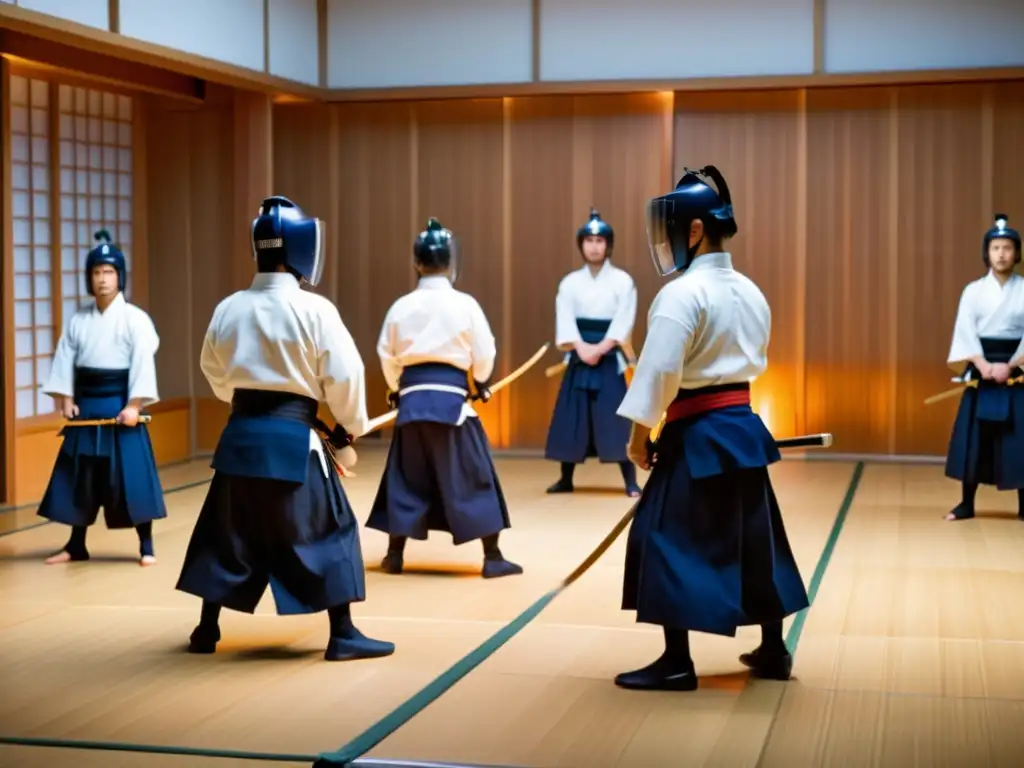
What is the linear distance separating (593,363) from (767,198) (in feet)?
7.43

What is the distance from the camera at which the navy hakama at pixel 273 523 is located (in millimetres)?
4312

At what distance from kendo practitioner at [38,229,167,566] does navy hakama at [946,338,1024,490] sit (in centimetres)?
370

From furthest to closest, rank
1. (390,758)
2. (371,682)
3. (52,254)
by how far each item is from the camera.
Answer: (52,254) < (371,682) < (390,758)

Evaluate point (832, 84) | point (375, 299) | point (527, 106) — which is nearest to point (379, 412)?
point (375, 299)

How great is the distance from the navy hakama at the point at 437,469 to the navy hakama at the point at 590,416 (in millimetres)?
2167

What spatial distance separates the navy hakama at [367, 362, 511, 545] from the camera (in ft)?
18.8

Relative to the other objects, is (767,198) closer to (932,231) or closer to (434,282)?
(932,231)

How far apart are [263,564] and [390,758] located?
Answer: 1108 mm

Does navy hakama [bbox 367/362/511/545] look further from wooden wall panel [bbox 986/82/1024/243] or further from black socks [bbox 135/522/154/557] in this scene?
wooden wall panel [bbox 986/82/1024/243]

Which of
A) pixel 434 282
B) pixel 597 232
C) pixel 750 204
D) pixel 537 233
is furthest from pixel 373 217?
pixel 434 282

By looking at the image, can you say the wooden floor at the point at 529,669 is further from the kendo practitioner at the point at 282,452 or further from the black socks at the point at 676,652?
the kendo practitioner at the point at 282,452

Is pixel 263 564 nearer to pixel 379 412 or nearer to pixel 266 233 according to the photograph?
pixel 266 233

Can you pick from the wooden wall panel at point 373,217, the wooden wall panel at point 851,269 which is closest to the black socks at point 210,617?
the wooden wall panel at point 373,217

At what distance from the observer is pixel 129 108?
932 cm
